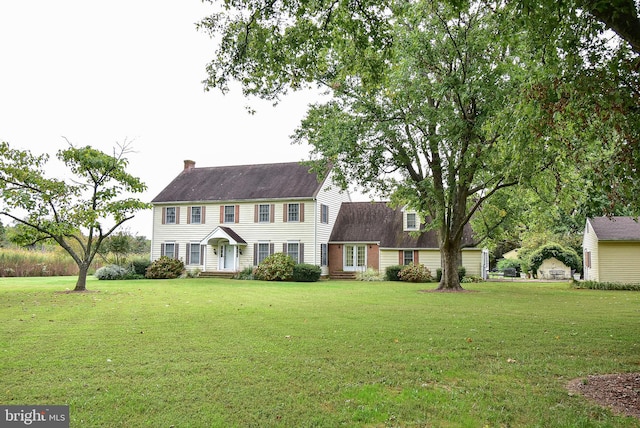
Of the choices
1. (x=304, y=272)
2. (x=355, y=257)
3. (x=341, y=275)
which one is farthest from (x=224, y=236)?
(x=355, y=257)

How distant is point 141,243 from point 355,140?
33.3 m

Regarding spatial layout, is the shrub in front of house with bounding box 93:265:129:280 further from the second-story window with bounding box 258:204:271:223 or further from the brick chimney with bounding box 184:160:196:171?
the brick chimney with bounding box 184:160:196:171

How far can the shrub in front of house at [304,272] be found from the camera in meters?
27.2

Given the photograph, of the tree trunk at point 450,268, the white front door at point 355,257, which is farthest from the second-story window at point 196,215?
the tree trunk at point 450,268

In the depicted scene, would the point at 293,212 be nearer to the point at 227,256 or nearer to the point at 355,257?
the point at 355,257

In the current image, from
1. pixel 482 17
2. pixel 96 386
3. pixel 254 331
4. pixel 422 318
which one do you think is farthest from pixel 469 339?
pixel 482 17

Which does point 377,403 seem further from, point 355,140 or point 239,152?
point 239,152

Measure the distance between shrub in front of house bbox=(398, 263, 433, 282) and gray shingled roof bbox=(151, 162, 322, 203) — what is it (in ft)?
25.1

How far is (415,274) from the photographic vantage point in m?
27.5

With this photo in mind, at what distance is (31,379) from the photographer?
5.28 metres

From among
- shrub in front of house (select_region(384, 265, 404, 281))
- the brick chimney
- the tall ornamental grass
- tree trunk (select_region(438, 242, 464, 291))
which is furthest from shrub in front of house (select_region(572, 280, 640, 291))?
the tall ornamental grass

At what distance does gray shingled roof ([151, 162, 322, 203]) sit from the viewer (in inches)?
1214

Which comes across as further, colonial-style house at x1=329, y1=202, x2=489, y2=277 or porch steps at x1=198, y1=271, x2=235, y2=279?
porch steps at x1=198, y1=271, x2=235, y2=279

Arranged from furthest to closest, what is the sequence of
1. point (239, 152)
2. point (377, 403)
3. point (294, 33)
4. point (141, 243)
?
point (141, 243)
point (239, 152)
point (294, 33)
point (377, 403)
